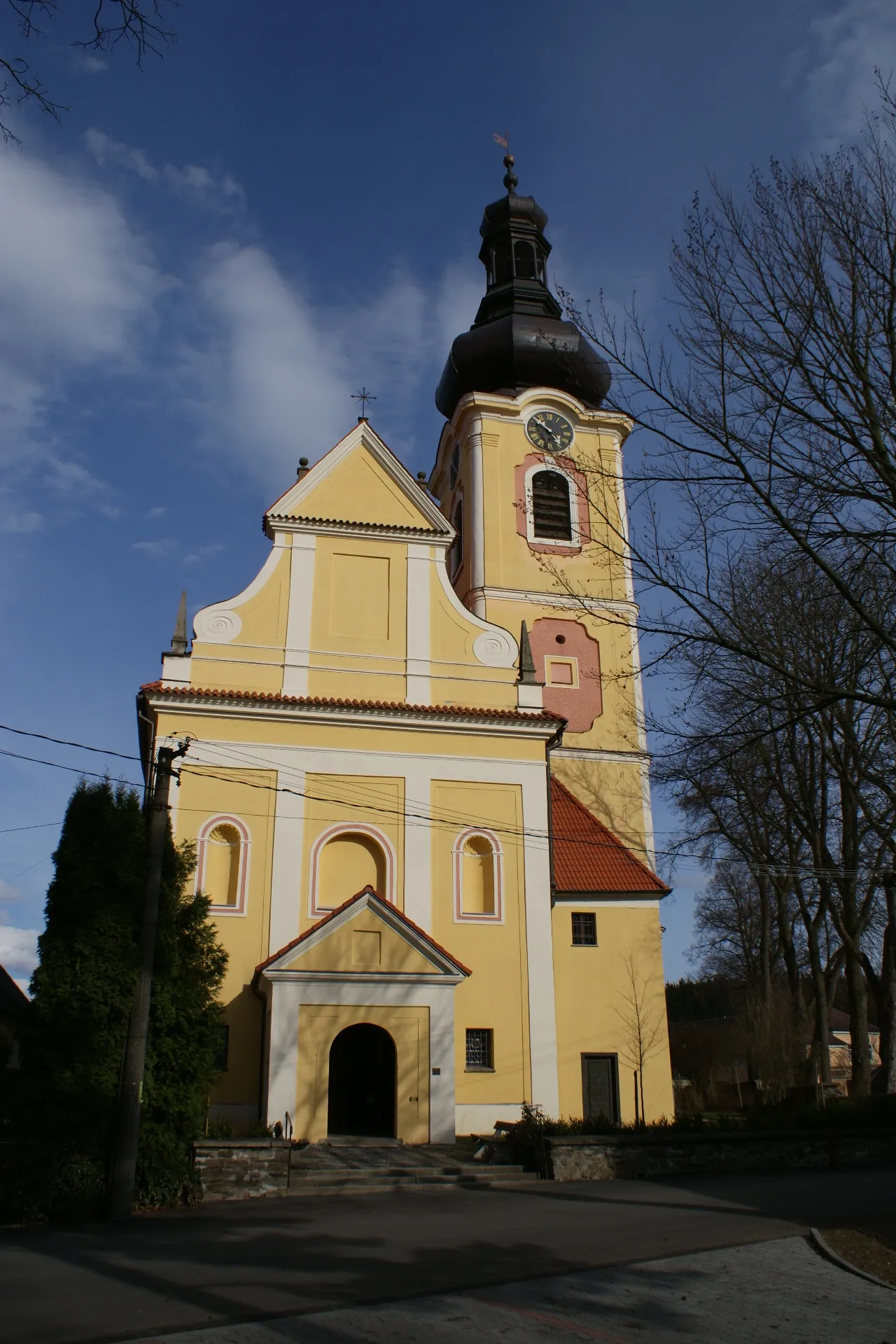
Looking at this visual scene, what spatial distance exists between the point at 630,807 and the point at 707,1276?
19016mm

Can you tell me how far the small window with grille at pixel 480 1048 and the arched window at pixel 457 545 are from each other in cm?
1522

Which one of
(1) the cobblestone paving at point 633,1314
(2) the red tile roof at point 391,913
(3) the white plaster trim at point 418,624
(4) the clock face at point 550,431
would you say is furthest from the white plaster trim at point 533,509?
(1) the cobblestone paving at point 633,1314

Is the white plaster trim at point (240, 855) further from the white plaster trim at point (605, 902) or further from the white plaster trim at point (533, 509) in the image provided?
the white plaster trim at point (533, 509)

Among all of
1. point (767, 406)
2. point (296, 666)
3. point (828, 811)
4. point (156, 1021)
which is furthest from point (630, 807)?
point (767, 406)

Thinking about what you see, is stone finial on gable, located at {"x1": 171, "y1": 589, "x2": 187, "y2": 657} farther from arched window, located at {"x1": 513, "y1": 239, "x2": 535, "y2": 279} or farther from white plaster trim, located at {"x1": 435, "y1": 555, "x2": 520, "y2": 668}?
arched window, located at {"x1": 513, "y1": 239, "x2": 535, "y2": 279}

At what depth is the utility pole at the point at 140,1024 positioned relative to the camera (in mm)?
12352

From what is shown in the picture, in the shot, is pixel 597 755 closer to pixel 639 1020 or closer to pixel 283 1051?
pixel 639 1020

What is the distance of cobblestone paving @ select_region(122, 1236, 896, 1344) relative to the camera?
696 centimetres

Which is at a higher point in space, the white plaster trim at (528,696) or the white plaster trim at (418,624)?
the white plaster trim at (418,624)

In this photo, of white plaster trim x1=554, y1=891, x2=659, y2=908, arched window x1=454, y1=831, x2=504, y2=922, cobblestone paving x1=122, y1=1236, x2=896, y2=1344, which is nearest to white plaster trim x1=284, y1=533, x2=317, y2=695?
arched window x1=454, y1=831, x2=504, y2=922

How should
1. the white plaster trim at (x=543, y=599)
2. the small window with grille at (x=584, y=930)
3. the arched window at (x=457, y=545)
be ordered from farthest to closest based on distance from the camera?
the arched window at (x=457, y=545)
the white plaster trim at (x=543, y=599)
the small window with grille at (x=584, y=930)

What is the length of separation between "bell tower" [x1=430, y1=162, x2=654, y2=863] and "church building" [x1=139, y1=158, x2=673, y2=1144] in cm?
316

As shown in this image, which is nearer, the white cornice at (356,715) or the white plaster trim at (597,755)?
the white cornice at (356,715)

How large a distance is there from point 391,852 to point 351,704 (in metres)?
2.89
